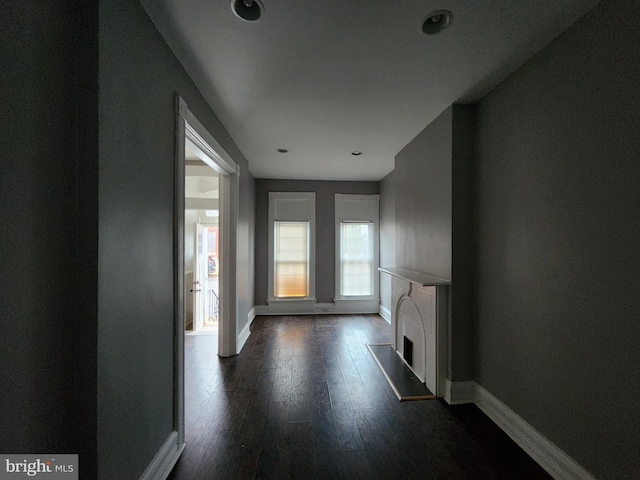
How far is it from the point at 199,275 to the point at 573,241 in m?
5.90

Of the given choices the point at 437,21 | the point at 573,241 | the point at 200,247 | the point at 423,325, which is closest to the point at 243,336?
the point at 423,325

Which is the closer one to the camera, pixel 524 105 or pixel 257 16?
pixel 257 16

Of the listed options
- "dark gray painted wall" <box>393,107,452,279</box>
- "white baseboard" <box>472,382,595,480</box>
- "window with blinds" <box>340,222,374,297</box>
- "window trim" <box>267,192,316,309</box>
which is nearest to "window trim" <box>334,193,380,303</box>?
"window with blinds" <box>340,222,374,297</box>

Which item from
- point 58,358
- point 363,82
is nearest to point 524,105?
point 363,82

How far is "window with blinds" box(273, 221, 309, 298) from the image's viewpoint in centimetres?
514

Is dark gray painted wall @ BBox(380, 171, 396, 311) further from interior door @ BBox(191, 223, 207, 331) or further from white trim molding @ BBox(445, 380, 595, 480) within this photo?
interior door @ BBox(191, 223, 207, 331)

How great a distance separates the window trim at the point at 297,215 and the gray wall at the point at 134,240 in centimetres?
341

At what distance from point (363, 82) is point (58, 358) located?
230 cm

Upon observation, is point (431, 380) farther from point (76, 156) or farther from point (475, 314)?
point (76, 156)

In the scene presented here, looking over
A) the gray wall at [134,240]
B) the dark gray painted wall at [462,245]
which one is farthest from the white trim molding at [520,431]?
the gray wall at [134,240]

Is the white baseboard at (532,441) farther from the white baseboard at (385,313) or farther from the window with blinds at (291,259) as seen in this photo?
the window with blinds at (291,259)

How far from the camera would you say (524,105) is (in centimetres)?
179

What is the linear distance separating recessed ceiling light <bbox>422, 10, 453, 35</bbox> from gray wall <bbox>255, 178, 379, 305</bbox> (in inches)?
148

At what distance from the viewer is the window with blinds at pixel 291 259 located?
16.9 feet
